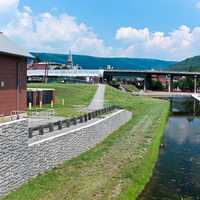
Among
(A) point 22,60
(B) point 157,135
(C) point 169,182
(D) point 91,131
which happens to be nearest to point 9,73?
(A) point 22,60

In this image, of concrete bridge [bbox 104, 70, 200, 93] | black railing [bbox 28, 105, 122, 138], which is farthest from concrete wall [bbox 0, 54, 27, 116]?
concrete bridge [bbox 104, 70, 200, 93]

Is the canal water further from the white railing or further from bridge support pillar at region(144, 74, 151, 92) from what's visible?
bridge support pillar at region(144, 74, 151, 92)

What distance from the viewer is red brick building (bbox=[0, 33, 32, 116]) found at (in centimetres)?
3466

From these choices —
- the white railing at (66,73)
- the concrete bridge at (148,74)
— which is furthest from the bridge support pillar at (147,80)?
the white railing at (66,73)

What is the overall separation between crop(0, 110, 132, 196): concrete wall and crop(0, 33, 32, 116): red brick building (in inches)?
329

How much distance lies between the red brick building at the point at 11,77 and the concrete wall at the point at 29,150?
329 inches

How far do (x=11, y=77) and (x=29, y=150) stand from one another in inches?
676

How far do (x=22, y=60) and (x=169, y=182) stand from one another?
19610 mm

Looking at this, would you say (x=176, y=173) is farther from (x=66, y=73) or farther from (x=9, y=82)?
(x=66, y=73)

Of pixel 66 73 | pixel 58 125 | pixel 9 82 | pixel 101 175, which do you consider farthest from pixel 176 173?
pixel 66 73

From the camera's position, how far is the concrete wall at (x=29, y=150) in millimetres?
17719

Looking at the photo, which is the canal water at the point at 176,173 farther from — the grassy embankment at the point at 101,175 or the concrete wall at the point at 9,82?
the concrete wall at the point at 9,82

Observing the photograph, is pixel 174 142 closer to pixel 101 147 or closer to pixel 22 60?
pixel 101 147

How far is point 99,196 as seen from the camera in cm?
1867
